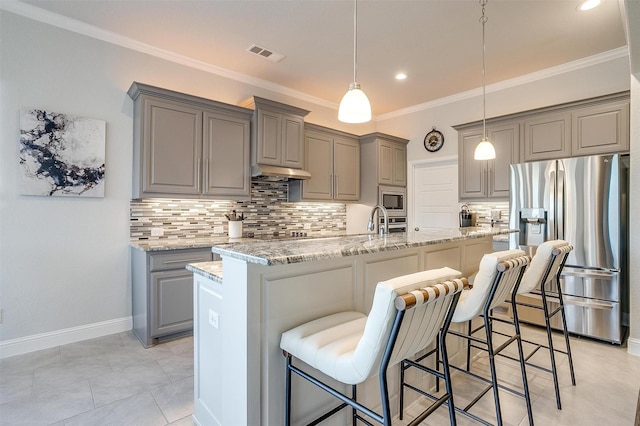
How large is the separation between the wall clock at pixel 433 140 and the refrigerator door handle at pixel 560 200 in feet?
6.41

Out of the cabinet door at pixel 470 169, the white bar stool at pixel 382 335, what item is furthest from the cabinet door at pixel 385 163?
the white bar stool at pixel 382 335

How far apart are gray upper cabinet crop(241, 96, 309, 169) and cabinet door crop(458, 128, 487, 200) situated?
2157 mm

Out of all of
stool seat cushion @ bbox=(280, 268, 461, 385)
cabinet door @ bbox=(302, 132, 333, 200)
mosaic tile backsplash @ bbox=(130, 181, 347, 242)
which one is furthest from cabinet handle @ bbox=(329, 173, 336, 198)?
stool seat cushion @ bbox=(280, 268, 461, 385)

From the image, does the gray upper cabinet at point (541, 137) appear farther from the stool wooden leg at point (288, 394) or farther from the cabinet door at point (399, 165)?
the stool wooden leg at point (288, 394)

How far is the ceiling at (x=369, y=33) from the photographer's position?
2771mm

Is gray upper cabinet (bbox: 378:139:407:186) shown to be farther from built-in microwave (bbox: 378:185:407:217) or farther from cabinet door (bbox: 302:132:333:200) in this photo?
cabinet door (bbox: 302:132:333:200)

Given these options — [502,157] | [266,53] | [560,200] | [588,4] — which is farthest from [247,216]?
[588,4]

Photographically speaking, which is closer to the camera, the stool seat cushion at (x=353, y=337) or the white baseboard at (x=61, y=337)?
the stool seat cushion at (x=353, y=337)

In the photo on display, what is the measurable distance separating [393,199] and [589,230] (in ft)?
8.44

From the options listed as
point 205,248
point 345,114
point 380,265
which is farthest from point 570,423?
point 205,248

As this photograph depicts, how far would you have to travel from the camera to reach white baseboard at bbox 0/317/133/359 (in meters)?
2.73

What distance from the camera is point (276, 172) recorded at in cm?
392

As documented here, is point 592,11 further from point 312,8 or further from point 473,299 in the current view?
point 473,299

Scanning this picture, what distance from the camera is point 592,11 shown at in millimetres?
2830
